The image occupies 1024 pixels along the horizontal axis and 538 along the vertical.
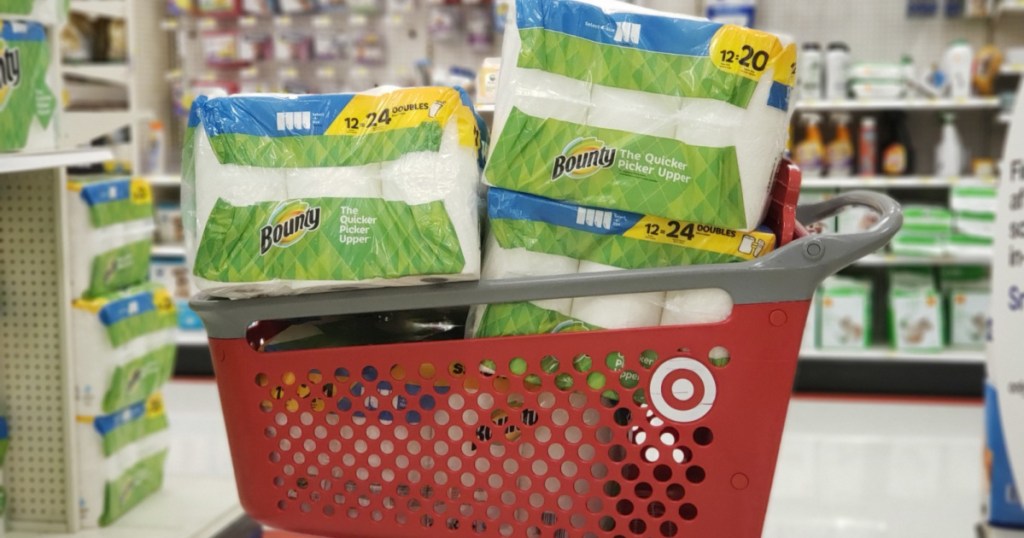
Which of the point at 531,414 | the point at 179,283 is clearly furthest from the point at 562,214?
the point at 179,283

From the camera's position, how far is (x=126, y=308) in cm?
278

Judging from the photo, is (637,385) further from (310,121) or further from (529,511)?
(310,121)

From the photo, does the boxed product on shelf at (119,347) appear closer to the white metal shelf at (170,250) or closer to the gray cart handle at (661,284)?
the gray cart handle at (661,284)

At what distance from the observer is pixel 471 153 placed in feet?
4.80

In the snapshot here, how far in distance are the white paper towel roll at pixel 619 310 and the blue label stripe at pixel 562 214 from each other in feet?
0.18

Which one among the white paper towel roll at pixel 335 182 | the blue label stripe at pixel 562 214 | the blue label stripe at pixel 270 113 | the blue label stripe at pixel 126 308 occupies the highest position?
the blue label stripe at pixel 270 113

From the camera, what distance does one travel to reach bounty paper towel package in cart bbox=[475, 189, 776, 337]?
1.41 m

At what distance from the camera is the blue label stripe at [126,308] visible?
8.80 ft

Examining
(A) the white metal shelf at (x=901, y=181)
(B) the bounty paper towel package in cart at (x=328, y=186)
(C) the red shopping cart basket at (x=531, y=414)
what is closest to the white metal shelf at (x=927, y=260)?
(A) the white metal shelf at (x=901, y=181)

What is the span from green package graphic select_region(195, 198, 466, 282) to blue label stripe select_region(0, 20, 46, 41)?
1171mm

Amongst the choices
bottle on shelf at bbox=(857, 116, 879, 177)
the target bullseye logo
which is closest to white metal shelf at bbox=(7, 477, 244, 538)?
the target bullseye logo

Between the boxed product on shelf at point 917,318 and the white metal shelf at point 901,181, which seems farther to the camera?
the boxed product on shelf at point 917,318

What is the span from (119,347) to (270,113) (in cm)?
153

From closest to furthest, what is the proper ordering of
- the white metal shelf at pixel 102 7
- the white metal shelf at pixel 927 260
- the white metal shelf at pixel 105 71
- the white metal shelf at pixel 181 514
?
the white metal shelf at pixel 181 514
the white metal shelf at pixel 102 7
the white metal shelf at pixel 105 71
the white metal shelf at pixel 927 260
